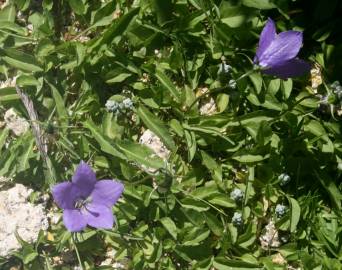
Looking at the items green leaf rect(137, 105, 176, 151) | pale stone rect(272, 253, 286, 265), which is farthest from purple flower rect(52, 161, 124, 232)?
pale stone rect(272, 253, 286, 265)

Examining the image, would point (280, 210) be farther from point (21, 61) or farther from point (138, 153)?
point (21, 61)

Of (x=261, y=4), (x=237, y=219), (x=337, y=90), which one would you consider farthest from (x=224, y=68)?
(x=237, y=219)

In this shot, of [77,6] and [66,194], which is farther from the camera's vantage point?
[77,6]

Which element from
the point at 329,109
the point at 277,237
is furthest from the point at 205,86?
the point at 277,237

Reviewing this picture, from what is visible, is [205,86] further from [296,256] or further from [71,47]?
[296,256]

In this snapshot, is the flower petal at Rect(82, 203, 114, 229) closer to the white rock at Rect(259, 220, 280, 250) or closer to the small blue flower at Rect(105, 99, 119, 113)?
the small blue flower at Rect(105, 99, 119, 113)

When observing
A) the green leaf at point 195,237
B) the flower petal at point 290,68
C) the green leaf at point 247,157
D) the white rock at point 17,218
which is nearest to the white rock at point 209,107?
the green leaf at point 247,157

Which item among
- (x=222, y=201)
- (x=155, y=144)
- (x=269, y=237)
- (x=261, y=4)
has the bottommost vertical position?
(x=269, y=237)
